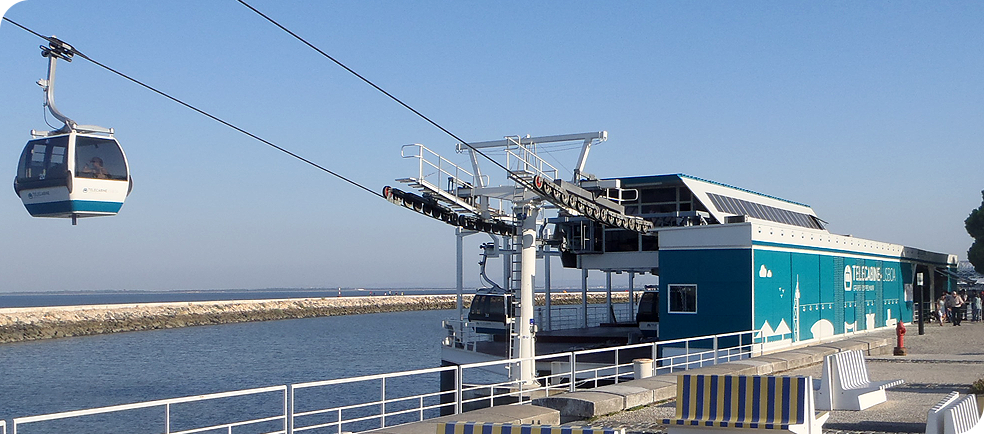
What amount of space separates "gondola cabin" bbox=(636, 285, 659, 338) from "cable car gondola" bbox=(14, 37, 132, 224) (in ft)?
61.2

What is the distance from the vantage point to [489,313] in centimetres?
2906

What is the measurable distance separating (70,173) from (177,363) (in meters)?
41.5

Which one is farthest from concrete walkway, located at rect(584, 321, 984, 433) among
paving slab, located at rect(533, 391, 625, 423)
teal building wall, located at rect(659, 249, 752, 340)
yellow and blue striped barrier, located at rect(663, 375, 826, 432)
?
teal building wall, located at rect(659, 249, 752, 340)

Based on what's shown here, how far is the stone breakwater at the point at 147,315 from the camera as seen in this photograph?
266 ft

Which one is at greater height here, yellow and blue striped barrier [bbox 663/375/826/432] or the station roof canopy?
the station roof canopy

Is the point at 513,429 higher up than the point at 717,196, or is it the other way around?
the point at 717,196

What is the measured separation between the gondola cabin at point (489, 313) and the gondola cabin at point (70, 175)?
14054 millimetres

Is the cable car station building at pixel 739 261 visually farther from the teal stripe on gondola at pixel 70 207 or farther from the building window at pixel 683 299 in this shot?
the teal stripe on gondola at pixel 70 207

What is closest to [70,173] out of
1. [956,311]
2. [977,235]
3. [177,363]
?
[956,311]

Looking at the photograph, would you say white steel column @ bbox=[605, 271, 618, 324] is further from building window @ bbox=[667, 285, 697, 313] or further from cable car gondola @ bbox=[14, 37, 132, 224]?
cable car gondola @ bbox=[14, 37, 132, 224]

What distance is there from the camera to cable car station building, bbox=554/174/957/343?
965 inches

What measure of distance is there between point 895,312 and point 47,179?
3352 cm

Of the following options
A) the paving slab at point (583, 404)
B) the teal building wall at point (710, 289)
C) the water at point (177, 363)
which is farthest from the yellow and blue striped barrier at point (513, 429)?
the water at point (177, 363)

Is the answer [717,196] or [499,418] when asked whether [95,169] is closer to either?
[499,418]
